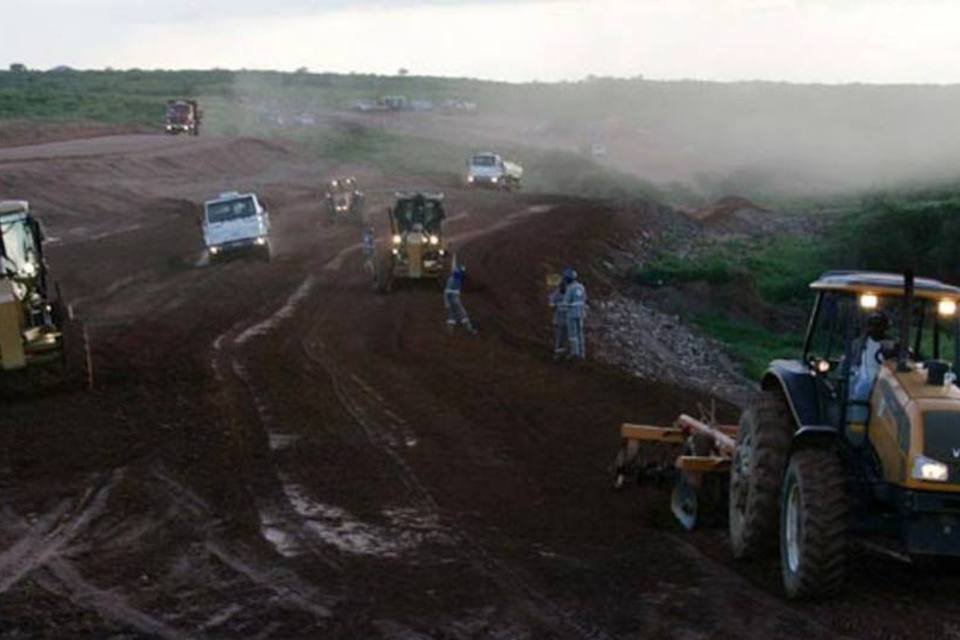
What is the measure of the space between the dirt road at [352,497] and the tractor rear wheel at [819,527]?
0.23m

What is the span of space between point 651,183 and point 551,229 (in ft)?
127

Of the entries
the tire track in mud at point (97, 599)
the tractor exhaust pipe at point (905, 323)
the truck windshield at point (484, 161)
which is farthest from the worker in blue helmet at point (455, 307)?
the truck windshield at point (484, 161)

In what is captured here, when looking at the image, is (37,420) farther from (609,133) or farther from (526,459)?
(609,133)

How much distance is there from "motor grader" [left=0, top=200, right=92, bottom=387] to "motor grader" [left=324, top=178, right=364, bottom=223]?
96.4 feet

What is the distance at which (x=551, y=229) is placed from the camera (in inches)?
1944

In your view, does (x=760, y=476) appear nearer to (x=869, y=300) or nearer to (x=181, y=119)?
(x=869, y=300)

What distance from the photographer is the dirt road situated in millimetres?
10336

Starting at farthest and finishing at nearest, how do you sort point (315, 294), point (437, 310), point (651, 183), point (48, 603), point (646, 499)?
point (651, 183) < point (315, 294) < point (437, 310) < point (646, 499) < point (48, 603)

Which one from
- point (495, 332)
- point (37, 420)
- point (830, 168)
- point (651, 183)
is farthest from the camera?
point (830, 168)

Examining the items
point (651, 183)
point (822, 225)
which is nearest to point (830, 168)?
point (651, 183)

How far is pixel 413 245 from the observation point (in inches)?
1324

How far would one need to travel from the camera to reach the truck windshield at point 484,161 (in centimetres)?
6894

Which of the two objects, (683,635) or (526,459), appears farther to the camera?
(526,459)

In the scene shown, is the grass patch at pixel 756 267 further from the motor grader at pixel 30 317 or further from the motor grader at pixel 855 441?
the motor grader at pixel 855 441
